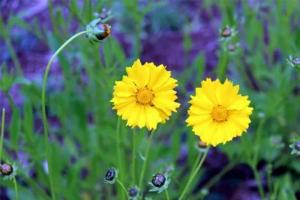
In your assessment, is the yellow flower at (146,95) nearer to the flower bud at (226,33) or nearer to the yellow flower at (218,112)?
the yellow flower at (218,112)

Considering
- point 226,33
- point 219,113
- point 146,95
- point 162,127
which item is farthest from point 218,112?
point 162,127

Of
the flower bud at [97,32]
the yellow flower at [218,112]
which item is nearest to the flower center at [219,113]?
the yellow flower at [218,112]

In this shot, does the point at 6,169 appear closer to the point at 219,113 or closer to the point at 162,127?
the point at 219,113

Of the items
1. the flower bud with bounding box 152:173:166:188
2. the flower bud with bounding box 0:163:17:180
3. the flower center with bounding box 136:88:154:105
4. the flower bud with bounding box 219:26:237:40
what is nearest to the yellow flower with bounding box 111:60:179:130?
the flower center with bounding box 136:88:154:105

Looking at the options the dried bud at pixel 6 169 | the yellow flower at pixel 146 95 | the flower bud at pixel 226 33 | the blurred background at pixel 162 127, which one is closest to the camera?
the yellow flower at pixel 146 95

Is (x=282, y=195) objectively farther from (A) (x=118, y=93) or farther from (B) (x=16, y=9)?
(B) (x=16, y=9)
